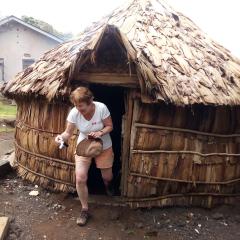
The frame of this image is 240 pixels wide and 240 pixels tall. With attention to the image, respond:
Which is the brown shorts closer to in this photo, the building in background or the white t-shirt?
the white t-shirt

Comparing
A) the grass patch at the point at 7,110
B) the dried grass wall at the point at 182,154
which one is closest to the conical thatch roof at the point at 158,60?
the dried grass wall at the point at 182,154

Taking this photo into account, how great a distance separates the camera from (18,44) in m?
23.2

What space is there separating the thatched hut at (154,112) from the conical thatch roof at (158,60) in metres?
0.02

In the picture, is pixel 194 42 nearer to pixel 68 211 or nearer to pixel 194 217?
pixel 194 217

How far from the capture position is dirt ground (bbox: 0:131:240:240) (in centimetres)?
564

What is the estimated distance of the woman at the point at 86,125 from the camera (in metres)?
5.17

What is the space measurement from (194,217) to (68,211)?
6.67ft

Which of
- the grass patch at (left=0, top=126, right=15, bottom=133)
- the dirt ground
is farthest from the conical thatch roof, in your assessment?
the grass patch at (left=0, top=126, right=15, bottom=133)

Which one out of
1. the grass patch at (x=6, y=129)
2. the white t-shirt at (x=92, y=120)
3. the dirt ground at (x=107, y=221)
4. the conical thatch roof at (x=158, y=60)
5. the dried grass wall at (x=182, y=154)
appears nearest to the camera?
the white t-shirt at (x=92, y=120)

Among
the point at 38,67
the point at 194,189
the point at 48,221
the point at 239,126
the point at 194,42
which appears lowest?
the point at 48,221

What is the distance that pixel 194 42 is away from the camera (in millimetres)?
7602

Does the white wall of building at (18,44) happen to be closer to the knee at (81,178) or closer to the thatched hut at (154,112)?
the thatched hut at (154,112)

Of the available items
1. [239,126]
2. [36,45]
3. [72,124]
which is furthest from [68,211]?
[36,45]

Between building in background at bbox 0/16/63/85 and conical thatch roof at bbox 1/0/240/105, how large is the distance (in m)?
15.2
